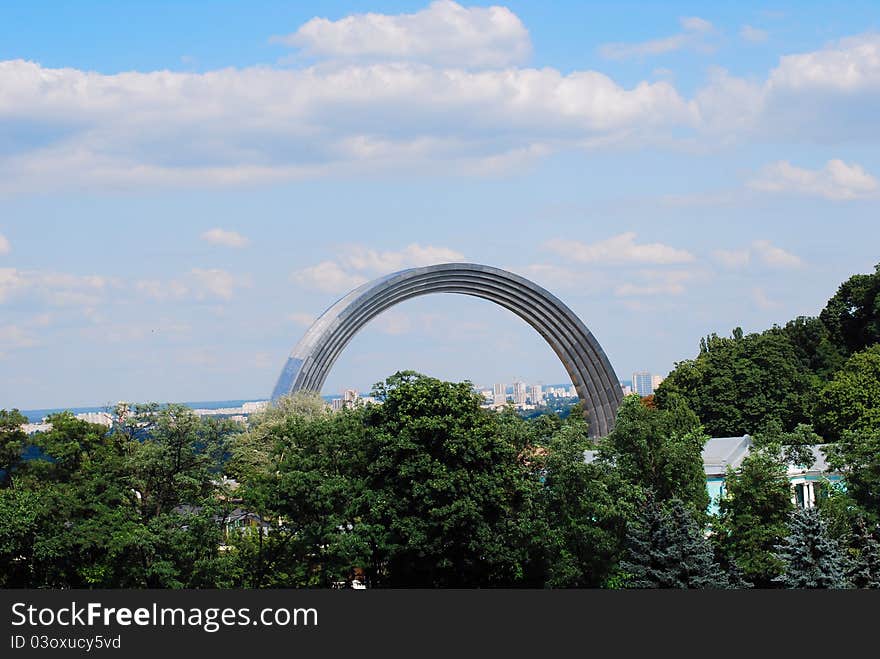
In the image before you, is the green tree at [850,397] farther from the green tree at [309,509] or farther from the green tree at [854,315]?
the green tree at [309,509]

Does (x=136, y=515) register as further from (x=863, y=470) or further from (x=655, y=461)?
(x=863, y=470)

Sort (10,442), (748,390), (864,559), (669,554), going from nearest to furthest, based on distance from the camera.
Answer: (669,554), (864,559), (10,442), (748,390)

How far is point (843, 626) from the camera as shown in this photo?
50.6 ft

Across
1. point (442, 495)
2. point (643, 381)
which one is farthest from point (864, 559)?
point (643, 381)

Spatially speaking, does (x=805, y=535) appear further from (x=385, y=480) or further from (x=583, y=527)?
(x=385, y=480)

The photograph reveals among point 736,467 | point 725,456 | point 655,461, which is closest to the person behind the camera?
point 655,461

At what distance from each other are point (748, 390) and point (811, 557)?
2250 centimetres

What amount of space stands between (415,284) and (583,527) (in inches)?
830

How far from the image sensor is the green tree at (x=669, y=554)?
21.8 metres

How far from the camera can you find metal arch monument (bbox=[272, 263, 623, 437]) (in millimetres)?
40438

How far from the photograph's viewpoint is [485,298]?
45.0 metres

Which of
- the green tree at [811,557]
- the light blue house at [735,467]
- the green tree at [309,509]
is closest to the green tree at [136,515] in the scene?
the green tree at [309,509]

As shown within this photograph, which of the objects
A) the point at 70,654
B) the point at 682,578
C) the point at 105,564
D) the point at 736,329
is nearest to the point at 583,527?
the point at 682,578

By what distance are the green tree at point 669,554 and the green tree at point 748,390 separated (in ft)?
68.1
